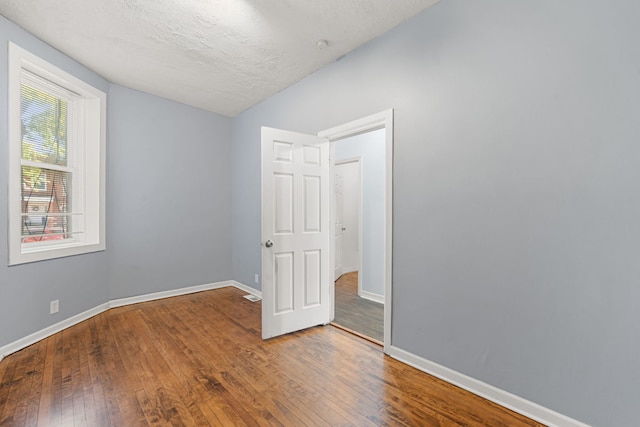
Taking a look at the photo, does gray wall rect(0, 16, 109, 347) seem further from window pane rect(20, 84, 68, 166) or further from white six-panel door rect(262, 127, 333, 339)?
white six-panel door rect(262, 127, 333, 339)

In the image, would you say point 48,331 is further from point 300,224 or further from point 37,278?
point 300,224

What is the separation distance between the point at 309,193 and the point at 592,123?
216 cm

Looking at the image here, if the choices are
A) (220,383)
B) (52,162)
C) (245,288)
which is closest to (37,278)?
(52,162)

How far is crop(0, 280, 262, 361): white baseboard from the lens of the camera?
2.48 m

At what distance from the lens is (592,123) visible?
1501 millimetres

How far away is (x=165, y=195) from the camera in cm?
405

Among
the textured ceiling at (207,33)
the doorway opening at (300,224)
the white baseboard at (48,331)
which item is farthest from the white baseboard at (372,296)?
the white baseboard at (48,331)

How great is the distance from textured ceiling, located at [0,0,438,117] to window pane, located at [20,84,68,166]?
1.76 ft

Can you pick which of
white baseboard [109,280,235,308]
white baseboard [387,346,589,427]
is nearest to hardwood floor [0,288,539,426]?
white baseboard [387,346,589,427]

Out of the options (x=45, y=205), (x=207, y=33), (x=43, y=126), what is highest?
(x=207, y=33)

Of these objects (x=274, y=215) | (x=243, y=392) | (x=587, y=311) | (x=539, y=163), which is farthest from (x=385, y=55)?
(x=243, y=392)

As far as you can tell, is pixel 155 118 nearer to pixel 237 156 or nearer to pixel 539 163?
pixel 237 156

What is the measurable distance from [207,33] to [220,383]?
285 centimetres

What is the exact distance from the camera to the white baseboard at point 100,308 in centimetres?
248
